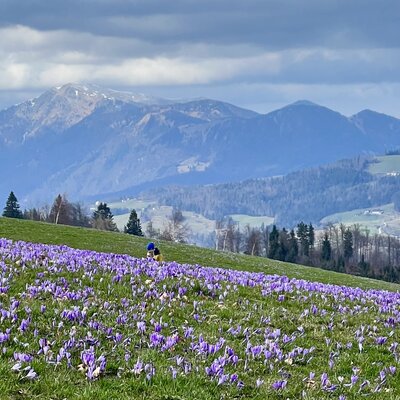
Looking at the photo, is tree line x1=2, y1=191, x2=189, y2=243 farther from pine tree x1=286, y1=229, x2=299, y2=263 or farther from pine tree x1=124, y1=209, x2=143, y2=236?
pine tree x1=286, y1=229, x2=299, y2=263

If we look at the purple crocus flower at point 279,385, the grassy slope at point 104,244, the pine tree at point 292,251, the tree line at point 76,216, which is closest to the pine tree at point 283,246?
the pine tree at point 292,251

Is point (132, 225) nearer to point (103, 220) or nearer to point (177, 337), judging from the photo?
point (103, 220)

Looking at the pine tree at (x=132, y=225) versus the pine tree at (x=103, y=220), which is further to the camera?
the pine tree at (x=103, y=220)

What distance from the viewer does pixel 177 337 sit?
10.3 meters

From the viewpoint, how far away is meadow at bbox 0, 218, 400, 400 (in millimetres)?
8266

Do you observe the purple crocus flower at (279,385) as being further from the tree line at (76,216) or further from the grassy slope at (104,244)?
the tree line at (76,216)

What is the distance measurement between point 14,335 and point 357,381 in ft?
18.2

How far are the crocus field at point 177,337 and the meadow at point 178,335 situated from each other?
2 centimetres

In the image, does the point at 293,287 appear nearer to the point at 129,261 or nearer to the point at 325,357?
the point at 129,261

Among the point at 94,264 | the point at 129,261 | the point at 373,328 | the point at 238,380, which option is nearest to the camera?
the point at 238,380

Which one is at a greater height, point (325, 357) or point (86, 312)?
point (86, 312)

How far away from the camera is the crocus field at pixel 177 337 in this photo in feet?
27.1

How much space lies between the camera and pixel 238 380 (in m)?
8.73

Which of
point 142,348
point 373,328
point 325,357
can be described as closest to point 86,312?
point 142,348
